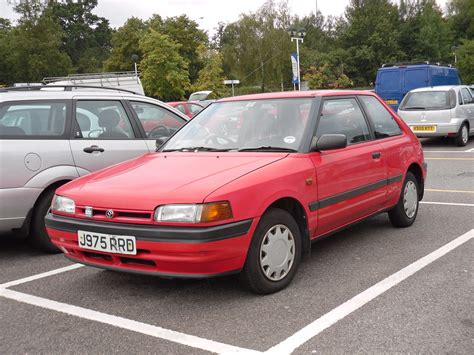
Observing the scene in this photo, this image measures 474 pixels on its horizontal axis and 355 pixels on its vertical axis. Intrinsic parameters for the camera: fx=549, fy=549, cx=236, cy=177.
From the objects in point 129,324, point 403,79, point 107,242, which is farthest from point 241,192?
point 403,79

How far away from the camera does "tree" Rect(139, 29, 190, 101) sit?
41.2 m

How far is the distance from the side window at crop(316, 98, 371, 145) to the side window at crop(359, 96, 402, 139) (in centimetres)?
19

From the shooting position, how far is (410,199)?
6.16 m

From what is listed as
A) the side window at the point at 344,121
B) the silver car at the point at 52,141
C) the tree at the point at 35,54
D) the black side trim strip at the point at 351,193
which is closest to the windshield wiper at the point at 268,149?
the side window at the point at 344,121

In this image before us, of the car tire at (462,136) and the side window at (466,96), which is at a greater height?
the side window at (466,96)

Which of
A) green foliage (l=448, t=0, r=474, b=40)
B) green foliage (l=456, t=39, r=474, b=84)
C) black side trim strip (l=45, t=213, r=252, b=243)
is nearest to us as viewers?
black side trim strip (l=45, t=213, r=252, b=243)

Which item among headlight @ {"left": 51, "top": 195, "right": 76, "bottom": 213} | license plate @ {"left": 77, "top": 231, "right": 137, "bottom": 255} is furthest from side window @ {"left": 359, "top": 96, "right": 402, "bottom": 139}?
headlight @ {"left": 51, "top": 195, "right": 76, "bottom": 213}

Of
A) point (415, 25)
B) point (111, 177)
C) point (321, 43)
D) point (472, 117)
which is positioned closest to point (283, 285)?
point (111, 177)

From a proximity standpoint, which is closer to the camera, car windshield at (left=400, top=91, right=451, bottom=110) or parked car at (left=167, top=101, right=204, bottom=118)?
car windshield at (left=400, top=91, right=451, bottom=110)

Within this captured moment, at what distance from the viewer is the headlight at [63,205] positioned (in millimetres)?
4209

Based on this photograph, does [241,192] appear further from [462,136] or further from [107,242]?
[462,136]

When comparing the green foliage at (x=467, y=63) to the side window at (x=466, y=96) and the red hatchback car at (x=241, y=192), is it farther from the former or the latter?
the red hatchback car at (x=241, y=192)

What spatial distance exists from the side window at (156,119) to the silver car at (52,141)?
0.02 metres

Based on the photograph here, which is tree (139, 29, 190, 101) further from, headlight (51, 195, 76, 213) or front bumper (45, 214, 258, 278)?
front bumper (45, 214, 258, 278)
